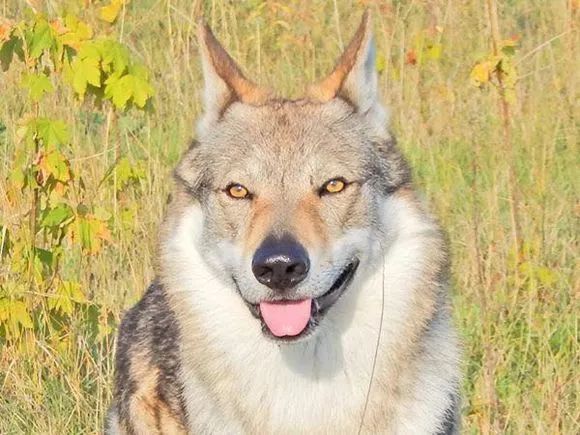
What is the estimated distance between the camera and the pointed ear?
403 cm

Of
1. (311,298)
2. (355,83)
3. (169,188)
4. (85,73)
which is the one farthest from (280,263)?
(169,188)

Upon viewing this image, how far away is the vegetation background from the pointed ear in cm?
71

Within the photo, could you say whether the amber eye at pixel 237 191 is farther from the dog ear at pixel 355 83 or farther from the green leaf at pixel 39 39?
the green leaf at pixel 39 39

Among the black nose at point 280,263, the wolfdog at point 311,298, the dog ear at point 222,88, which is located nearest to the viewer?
the black nose at point 280,263

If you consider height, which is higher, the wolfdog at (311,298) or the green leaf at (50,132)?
the green leaf at (50,132)

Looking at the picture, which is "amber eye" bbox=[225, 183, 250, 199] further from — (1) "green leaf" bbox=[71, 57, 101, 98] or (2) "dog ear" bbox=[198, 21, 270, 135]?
(1) "green leaf" bbox=[71, 57, 101, 98]

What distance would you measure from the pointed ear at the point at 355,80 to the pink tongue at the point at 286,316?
2.68ft

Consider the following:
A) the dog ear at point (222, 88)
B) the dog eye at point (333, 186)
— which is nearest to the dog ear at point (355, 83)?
the dog ear at point (222, 88)

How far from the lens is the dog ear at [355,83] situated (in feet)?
13.3

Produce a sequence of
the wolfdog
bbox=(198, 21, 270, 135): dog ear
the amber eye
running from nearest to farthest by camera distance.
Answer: the wolfdog → the amber eye → bbox=(198, 21, 270, 135): dog ear

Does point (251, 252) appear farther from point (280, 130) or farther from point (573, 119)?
point (573, 119)

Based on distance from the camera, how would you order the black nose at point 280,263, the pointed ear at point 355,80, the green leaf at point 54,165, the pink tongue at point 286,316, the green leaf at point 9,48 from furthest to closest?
the green leaf at point 54,165, the green leaf at point 9,48, the pointed ear at point 355,80, the pink tongue at point 286,316, the black nose at point 280,263

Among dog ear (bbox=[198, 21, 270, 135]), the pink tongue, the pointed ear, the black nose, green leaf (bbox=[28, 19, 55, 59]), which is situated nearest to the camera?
the black nose

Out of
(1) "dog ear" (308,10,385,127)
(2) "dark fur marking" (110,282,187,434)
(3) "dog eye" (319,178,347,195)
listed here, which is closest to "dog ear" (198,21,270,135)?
(1) "dog ear" (308,10,385,127)
